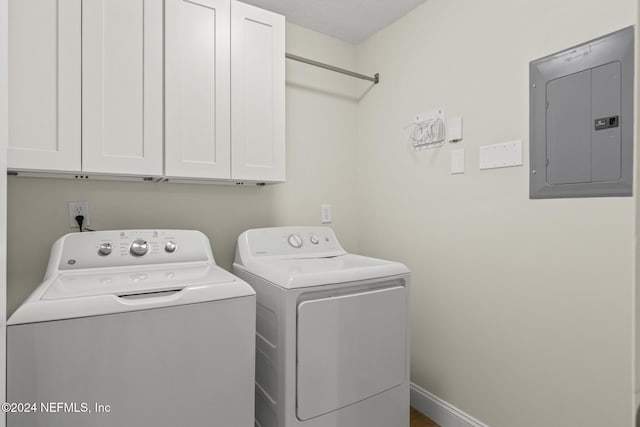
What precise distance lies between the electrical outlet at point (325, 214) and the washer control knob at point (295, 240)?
48cm

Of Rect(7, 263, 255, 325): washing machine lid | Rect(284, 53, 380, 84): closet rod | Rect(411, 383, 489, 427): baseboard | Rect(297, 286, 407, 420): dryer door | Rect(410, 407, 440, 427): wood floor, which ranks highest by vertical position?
Rect(284, 53, 380, 84): closet rod

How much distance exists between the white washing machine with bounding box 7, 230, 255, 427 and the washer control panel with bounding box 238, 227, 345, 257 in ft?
1.49

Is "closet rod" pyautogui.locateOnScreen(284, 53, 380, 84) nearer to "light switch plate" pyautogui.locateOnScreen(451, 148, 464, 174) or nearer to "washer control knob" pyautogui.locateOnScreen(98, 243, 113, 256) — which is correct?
"light switch plate" pyautogui.locateOnScreen(451, 148, 464, 174)

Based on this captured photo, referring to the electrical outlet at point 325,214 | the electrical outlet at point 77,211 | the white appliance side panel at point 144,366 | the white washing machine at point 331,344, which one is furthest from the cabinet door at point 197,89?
the electrical outlet at point 325,214

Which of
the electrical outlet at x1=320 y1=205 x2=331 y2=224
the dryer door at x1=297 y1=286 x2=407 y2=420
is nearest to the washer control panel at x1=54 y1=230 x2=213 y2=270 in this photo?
the dryer door at x1=297 y1=286 x2=407 y2=420

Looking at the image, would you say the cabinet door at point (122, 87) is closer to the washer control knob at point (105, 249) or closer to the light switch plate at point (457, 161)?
the washer control knob at point (105, 249)

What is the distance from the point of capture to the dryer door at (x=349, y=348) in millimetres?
1394

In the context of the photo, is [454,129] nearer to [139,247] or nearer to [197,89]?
[197,89]

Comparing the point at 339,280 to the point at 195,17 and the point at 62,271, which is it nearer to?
the point at 62,271

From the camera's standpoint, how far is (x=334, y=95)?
256 centimetres

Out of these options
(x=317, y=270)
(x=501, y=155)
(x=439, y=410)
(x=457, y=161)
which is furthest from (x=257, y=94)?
(x=439, y=410)

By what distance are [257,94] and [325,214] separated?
99 centimetres

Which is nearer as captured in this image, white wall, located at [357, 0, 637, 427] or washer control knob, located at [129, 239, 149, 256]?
white wall, located at [357, 0, 637, 427]

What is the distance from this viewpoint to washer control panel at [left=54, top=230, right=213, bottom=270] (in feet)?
4.84
